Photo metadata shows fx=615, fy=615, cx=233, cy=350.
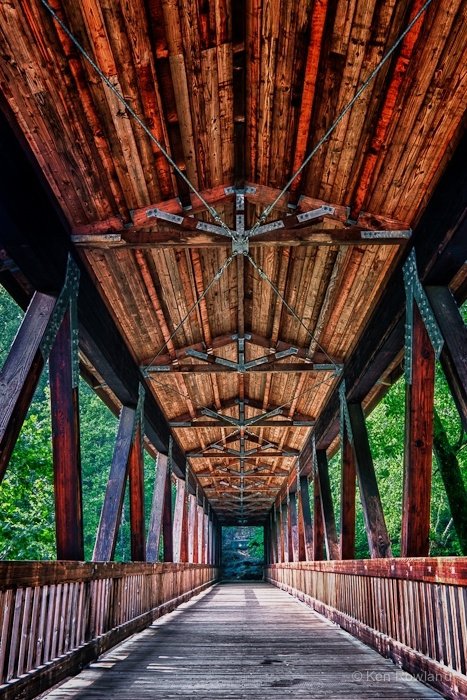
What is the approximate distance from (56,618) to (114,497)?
8.40 feet

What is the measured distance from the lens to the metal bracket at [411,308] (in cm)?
409

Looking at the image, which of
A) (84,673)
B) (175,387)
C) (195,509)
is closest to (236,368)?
(175,387)

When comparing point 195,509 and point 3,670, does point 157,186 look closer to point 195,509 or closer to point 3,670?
point 3,670

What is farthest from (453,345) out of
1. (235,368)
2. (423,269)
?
(235,368)

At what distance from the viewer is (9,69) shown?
3.27 metres

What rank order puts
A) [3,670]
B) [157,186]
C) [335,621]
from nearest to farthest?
[3,670]
[157,186]
[335,621]

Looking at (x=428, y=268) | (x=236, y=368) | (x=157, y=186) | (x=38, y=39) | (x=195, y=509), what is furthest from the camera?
(x=195, y=509)

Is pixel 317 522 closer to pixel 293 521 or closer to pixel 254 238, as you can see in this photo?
pixel 254 238

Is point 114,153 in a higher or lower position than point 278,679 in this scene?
higher

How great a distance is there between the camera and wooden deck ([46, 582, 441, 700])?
3268mm

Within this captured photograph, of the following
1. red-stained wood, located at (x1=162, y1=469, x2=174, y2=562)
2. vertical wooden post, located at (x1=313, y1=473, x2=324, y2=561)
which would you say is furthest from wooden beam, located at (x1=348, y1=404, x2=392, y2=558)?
red-stained wood, located at (x1=162, y1=469, x2=174, y2=562)

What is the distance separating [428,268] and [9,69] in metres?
2.85

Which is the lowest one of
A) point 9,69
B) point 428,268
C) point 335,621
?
point 335,621

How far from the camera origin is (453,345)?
12.6 feet
